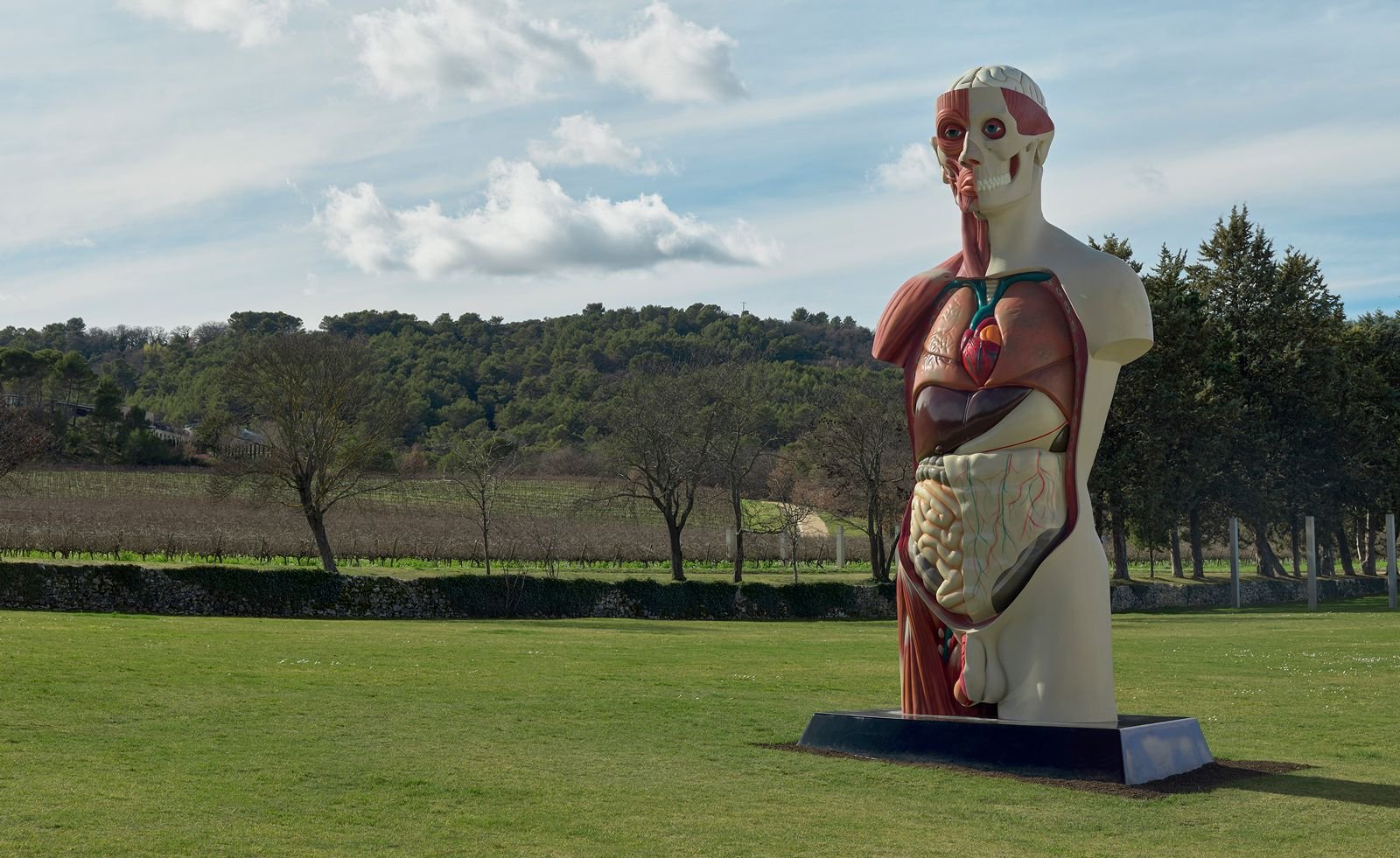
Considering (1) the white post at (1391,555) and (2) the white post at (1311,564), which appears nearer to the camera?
(2) the white post at (1311,564)

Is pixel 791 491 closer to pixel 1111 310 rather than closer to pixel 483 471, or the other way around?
pixel 483 471

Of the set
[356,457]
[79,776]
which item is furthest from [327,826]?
[356,457]

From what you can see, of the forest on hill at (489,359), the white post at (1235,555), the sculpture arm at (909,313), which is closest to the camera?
the sculpture arm at (909,313)

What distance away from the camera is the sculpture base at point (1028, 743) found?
11.1 meters

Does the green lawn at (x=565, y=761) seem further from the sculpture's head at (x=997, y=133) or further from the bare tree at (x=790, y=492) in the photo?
the bare tree at (x=790, y=492)

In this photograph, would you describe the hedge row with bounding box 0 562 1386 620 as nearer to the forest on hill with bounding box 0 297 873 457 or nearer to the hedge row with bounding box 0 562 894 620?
the hedge row with bounding box 0 562 894 620

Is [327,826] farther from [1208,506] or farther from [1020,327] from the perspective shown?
[1208,506]

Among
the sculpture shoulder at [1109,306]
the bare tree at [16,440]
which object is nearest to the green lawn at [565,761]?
the sculpture shoulder at [1109,306]

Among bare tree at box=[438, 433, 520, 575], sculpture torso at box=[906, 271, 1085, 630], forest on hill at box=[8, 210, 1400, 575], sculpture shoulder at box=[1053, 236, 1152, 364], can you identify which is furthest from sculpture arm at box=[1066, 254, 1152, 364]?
forest on hill at box=[8, 210, 1400, 575]

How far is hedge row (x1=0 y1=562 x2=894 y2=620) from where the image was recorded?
106 ft

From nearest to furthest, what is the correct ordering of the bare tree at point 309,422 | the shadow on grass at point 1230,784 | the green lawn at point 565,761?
the green lawn at point 565,761 → the shadow on grass at point 1230,784 → the bare tree at point 309,422

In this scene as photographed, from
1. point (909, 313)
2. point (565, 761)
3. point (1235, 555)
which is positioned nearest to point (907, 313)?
point (909, 313)

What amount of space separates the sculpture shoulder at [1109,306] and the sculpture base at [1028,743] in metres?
3.26

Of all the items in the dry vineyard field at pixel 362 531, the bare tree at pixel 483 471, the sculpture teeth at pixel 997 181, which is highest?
the sculpture teeth at pixel 997 181
